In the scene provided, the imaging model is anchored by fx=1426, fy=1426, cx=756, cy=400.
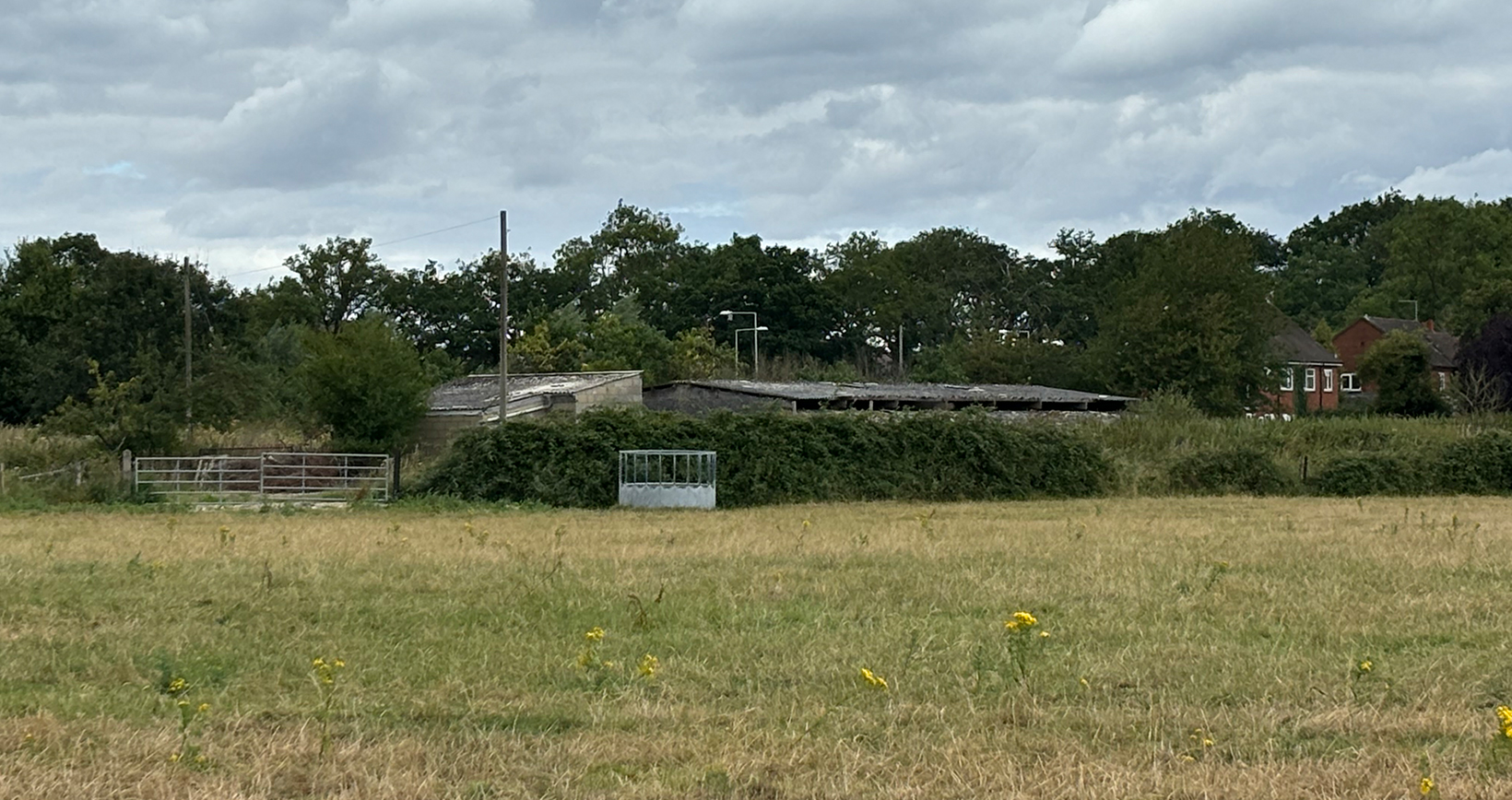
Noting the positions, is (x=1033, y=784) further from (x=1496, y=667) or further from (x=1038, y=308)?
(x=1038, y=308)

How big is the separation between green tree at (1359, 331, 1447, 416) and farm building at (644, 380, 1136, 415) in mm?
24944

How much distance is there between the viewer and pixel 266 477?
33531mm

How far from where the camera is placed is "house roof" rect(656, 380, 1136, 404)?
1745 inches

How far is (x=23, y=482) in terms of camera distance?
30781 mm

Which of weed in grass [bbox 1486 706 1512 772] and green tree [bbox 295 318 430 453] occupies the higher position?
green tree [bbox 295 318 430 453]

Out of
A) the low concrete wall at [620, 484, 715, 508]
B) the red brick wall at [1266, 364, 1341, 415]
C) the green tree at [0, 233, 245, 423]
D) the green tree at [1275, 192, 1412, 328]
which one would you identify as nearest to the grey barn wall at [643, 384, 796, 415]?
the low concrete wall at [620, 484, 715, 508]

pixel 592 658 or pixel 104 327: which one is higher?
pixel 104 327

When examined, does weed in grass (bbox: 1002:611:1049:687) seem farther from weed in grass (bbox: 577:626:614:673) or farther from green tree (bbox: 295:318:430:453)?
green tree (bbox: 295:318:430:453)

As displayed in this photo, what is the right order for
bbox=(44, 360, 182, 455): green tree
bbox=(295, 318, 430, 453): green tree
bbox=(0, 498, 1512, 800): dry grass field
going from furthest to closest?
bbox=(295, 318, 430, 453): green tree, bbox=(44, 360, 182, 455): green tree, bbox=(0, 498, 1512, 800): dry grass field

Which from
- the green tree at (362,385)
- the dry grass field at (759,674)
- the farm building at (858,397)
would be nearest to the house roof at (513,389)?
the farm building at (858,397)

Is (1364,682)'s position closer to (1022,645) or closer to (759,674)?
(1022,645)

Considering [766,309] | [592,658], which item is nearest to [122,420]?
[592,658]

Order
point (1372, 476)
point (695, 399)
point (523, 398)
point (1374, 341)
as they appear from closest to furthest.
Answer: point (1372, 476) → point (523, 398) → point (695, 399) → point (1374, 341)

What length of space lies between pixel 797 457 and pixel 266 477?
12477 mm
